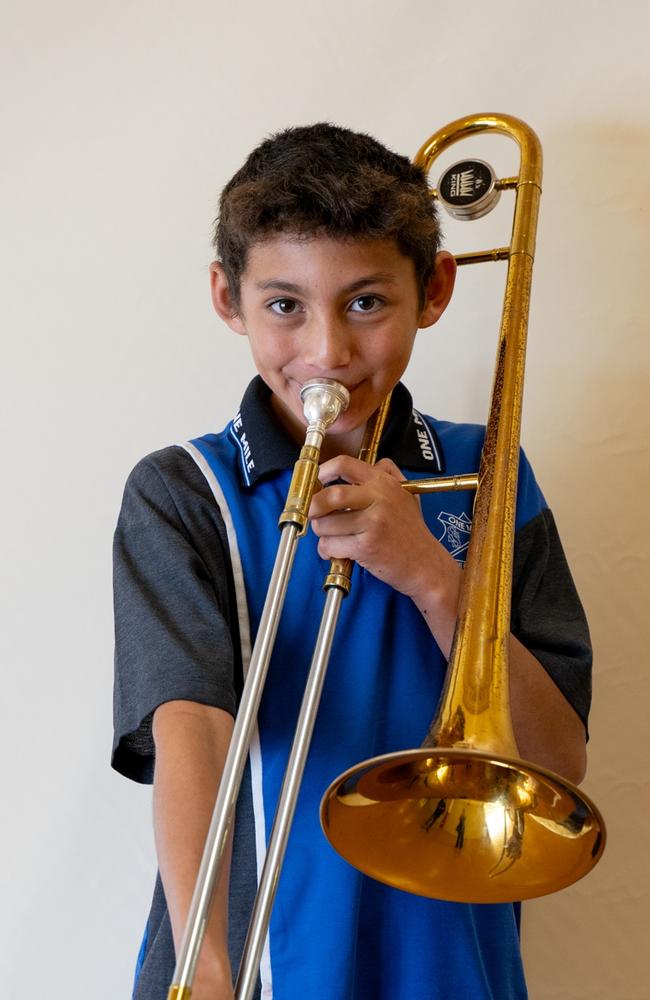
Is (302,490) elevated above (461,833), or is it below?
above

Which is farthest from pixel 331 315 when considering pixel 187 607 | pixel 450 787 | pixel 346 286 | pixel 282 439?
pixel 450 787

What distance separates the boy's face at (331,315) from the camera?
96 centimetres

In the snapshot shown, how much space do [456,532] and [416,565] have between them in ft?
0.47

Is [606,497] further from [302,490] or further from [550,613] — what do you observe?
[302,490]

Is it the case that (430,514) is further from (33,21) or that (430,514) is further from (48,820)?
(33,21)

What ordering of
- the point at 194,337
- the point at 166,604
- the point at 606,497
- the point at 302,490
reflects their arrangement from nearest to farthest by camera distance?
1. the point at 302,490
2. the point at 166,604
3. the point at 606,497
4. the point at 194,337

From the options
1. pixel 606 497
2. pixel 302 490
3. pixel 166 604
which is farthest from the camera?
pixel 606 497

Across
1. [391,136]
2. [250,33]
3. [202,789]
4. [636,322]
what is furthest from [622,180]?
[202,789]

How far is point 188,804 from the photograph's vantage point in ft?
2.73

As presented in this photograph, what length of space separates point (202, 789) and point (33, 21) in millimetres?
1039

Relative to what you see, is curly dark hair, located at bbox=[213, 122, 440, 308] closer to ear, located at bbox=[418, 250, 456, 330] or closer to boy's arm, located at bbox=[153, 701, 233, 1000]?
ear, located at bbox=[418, 250, 456, 330]

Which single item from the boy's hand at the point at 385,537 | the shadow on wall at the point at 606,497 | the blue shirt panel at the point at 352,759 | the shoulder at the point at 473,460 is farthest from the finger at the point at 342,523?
the shadow on wall at the point at 606,497

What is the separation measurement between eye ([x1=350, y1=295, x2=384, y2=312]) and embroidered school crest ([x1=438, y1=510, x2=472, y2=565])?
187mm

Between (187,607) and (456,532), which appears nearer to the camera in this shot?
(187,607)
